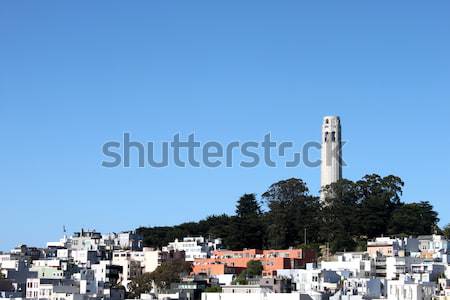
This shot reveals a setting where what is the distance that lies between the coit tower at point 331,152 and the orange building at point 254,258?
501 inches

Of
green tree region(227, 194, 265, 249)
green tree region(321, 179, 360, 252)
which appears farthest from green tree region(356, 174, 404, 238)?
green tree region(227, 194, 265, 249)

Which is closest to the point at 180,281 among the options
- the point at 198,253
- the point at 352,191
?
the point at 198,253

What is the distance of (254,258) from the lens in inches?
2594

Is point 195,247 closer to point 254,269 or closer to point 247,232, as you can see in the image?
point 247,232

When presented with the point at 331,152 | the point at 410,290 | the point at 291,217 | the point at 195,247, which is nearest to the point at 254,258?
the point at 291,217

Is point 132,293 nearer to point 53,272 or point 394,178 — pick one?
point 53,272

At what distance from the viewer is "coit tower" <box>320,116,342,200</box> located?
79938 mm

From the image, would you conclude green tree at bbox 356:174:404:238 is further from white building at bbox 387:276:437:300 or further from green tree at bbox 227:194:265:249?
white building at bbox 387:276:437:300

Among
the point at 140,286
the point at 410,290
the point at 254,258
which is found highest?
the point at 254,258

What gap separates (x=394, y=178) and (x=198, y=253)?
15.8 metres

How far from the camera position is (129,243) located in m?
81.5

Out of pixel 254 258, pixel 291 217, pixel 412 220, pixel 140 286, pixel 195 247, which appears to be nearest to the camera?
pixel 140 286

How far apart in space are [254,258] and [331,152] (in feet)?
59.8

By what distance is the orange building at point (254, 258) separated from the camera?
209 feet
